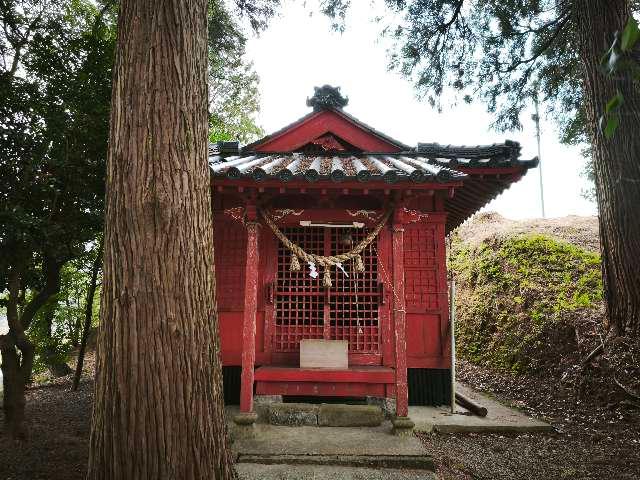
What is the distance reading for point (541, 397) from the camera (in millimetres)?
6824

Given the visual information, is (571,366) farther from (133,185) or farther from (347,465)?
Result: (133,185)

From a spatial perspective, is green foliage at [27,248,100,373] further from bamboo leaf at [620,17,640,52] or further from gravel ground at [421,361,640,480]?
bamboo leaf at [620,17,640,52]

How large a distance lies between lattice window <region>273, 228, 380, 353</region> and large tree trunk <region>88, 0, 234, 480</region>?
3.57 meters

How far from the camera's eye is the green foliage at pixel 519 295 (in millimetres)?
8383

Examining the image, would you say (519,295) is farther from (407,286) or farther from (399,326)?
(399,326)

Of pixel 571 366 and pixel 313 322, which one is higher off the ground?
pixel 313 322

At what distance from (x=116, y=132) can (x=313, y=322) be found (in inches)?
180

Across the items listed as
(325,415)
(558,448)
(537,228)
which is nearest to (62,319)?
(325,415)

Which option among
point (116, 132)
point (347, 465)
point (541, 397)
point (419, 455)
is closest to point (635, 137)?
point (541, 397)

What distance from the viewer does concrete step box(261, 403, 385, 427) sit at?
211 inches

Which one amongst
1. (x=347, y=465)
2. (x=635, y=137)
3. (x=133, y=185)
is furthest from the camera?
(x=635, y=137)

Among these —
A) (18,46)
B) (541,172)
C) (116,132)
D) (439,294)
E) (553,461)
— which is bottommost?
(553,461)

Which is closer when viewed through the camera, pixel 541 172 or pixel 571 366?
pixel 571 366

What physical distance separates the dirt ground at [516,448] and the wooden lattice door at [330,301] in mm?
1795
